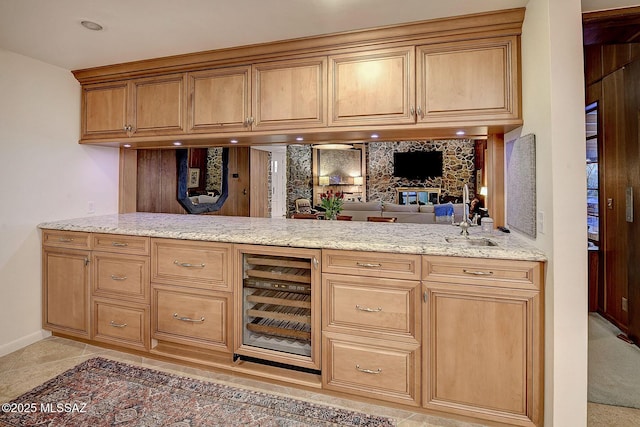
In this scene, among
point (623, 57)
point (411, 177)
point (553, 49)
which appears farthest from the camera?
point (411, 177)

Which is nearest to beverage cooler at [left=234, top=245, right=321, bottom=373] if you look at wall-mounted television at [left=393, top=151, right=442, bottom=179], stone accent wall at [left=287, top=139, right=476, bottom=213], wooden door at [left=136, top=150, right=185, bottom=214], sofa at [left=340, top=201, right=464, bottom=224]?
wooden door at [left=136, top=150, right=185, bottom=214]

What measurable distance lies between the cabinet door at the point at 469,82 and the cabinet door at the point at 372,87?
0.08 m

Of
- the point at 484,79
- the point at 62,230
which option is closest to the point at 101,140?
the point at 62,230

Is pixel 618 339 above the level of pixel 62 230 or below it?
below

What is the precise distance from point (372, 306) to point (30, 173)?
2816mm

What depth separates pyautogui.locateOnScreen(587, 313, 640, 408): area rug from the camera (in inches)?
79.0

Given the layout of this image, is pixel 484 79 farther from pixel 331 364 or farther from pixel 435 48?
pixel 331 364

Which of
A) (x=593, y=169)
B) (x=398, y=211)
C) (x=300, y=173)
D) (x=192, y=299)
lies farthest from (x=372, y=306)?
(x=300, y=173)

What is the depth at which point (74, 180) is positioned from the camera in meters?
3.01

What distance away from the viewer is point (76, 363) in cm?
237

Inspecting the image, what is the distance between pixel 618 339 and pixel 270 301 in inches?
110

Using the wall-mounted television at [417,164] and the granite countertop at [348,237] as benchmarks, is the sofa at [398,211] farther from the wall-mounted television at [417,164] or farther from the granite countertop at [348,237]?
the wall-mounted television at [417,164]

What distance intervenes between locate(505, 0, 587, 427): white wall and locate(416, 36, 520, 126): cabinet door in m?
0.39

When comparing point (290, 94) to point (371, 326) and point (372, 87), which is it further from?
point (371, 326)
